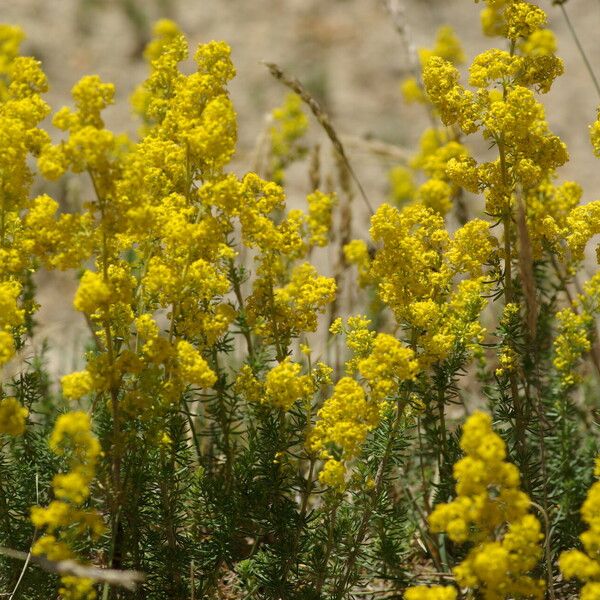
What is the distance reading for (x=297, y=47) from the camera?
1463 centimetres

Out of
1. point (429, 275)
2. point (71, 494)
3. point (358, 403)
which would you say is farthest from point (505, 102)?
point (71, 494)

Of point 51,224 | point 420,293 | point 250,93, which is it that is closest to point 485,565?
point 420,293

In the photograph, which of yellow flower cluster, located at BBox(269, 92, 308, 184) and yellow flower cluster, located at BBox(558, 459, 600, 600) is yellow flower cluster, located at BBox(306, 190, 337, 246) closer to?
yellow flower cluster, located at BBox(269, 92, 308, 184)

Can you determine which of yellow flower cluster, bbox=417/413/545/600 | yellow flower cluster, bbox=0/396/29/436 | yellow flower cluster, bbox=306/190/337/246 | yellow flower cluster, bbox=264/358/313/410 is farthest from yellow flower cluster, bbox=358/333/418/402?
yellow flower cluster, bbox=306/190/337/246

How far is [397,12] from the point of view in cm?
640

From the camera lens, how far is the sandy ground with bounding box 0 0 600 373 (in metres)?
13.6

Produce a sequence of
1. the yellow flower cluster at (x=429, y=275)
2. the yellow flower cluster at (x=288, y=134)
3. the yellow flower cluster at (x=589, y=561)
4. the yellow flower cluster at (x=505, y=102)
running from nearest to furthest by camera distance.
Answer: the yellow flower cluster at (x=589, y=561) < the yellow flower cluster at (x=429, y=275) < the yellow flower cluster at (x=505, y=102) < the yellow flower cluster at (x=288, y=134)

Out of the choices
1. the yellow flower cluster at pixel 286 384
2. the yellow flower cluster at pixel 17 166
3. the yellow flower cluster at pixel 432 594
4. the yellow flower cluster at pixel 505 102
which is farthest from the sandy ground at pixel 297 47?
the yellow flower cluster at pixel 432 594

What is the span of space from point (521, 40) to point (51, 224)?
84.6 inches

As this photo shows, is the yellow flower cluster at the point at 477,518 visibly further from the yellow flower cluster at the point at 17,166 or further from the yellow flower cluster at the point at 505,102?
the yellow flower cluster at the point at 17,166

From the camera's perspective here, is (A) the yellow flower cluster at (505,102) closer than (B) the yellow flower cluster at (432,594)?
No

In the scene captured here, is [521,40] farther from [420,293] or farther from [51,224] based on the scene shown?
[51,224]

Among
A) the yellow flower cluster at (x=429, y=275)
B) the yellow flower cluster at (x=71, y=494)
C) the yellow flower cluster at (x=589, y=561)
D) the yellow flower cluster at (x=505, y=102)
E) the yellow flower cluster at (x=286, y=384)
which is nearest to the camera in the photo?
the yellow flower cluster at (x=589, y=561)

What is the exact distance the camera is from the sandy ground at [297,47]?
44.7 ft
